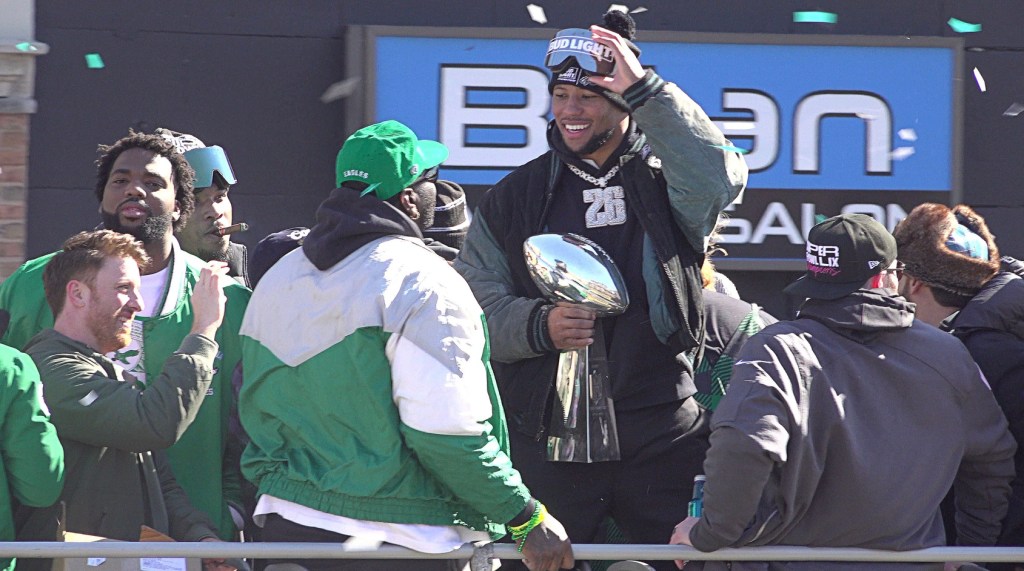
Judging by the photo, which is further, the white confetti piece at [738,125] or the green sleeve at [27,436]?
the white confetti piece at [738,125]

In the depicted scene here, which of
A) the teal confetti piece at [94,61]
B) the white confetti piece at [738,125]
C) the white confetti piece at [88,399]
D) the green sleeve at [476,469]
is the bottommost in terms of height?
the green sleeve at [476,469]

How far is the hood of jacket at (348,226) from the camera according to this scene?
3287 millimetres

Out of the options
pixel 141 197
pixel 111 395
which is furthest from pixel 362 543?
pixel 141 197

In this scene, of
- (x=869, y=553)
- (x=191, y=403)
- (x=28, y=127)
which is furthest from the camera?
(x=28, y=127)

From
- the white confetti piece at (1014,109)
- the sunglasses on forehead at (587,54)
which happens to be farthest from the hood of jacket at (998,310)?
the white confetti piece at (1014,109)

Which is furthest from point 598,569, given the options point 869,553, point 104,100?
point 104,100

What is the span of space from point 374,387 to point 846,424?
1.13 meters

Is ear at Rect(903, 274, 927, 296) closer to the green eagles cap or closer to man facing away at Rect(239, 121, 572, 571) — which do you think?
man facing away at Rect(239, 121, 572, 571)

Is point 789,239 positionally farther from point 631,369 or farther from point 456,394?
point 456,394

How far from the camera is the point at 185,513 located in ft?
12.7

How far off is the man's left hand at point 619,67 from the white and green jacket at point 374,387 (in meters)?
0.89

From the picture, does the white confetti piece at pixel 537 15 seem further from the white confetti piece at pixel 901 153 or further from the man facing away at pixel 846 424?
the man facing away at pixel 846 424

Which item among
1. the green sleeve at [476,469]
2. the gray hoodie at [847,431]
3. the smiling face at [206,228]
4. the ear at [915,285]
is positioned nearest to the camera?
the green sleeve at [476,469]

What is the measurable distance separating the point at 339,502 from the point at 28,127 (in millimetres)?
3649
